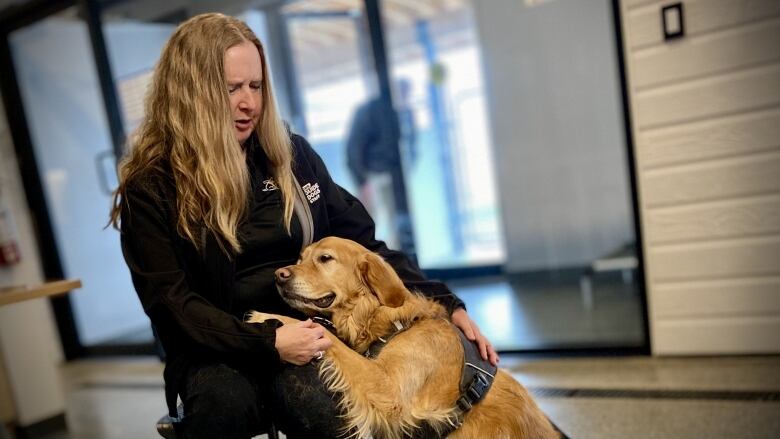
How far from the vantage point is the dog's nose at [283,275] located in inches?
61.2

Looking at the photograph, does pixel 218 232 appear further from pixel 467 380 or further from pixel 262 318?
pixel 467 380

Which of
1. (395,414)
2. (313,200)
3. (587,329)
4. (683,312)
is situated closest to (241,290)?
(313,200)

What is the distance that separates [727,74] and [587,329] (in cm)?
149

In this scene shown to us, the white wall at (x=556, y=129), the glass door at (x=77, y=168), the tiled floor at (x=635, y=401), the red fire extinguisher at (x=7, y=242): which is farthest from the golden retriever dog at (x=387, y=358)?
the glass door at (x=77, y=168)

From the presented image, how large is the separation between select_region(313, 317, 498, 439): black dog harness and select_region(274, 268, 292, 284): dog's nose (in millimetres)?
299

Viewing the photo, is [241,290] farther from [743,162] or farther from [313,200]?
[743,162]

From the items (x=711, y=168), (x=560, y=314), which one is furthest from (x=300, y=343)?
(x=560, y=314)

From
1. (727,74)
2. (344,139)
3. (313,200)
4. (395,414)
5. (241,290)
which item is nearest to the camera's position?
(395,414)

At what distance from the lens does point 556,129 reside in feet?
12.4

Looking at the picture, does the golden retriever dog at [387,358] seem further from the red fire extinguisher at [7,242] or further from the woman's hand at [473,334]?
the red fire extinguisher at [7,242]

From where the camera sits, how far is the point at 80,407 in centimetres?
352

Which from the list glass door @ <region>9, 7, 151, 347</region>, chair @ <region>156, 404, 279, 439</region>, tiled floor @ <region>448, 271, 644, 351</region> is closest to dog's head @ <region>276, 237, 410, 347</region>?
chair @ <region>156, 404, 279, 439</region>

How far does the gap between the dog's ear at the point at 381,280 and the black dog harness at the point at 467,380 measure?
0.27 feet

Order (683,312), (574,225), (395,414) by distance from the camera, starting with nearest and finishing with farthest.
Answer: (395,414)
(683,312)
(574,225)
